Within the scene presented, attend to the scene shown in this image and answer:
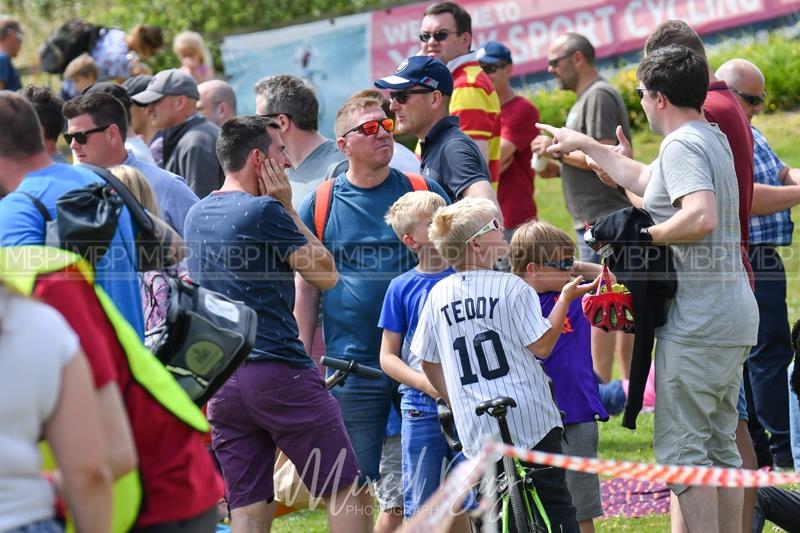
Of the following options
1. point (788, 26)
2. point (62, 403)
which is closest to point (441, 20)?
point (62, 403)

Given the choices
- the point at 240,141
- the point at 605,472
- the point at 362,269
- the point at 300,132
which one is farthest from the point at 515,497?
the point at 300,132

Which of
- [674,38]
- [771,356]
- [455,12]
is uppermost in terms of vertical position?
[455,12]

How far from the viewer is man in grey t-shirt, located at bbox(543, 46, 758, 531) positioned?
488 cm

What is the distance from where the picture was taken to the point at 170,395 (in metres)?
3.34

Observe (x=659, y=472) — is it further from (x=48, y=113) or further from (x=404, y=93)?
(x=48, y=113)

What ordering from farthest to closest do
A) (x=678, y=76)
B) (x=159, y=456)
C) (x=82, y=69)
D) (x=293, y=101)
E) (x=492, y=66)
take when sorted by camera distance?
1. (x=82, y=69)
2. (x=492, y=66)
3. (x=293, y=101)
4. (x=678, y=76)
5. (x=159, y=456)

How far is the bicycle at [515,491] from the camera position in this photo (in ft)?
15.4

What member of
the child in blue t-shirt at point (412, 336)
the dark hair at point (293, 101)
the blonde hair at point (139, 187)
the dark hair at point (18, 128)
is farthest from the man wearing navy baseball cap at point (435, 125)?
the dark hair at point (18, 128)

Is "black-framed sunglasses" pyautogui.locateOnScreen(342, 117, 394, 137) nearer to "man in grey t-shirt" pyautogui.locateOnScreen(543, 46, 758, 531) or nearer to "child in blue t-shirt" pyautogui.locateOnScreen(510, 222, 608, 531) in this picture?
"child in blue t-shirt" pyautogui.locateOnScreen(510, 222, 608, 531)

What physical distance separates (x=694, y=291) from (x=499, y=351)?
0.85m

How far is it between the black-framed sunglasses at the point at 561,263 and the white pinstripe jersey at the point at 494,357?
535 mm

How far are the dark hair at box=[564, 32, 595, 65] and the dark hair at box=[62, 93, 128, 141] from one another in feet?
12.9

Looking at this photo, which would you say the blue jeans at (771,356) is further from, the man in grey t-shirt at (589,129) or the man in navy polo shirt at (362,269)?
the man in navy polo shirt at (362,269)

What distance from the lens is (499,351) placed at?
4.80 m
